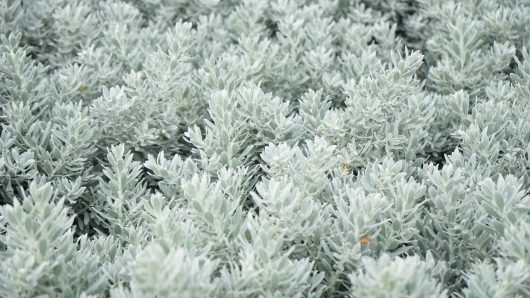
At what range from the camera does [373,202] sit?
2.40 metres

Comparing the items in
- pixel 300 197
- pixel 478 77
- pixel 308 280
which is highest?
pixel 478 77

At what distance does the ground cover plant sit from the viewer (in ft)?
7.36

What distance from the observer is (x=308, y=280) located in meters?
2.39

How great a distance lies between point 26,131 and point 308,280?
1.61m

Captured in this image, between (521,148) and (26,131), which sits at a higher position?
(521,148)

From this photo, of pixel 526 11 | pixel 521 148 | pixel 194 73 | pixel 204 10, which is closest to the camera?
pixel 521 148

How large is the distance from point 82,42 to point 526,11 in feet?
8.71

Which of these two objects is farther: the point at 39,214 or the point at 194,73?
the point at 194,73

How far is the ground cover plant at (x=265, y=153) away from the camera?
7.36 ft

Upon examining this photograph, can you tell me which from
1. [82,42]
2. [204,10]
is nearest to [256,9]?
[204,10]

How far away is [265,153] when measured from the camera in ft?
9.26

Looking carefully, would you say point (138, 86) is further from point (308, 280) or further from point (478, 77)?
point (478, 77)

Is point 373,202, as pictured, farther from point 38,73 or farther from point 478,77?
point 38,73

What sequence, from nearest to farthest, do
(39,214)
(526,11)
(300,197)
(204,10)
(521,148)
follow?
(39,214)
(300,197)
(521,148)
(526,11)
(204,10)
